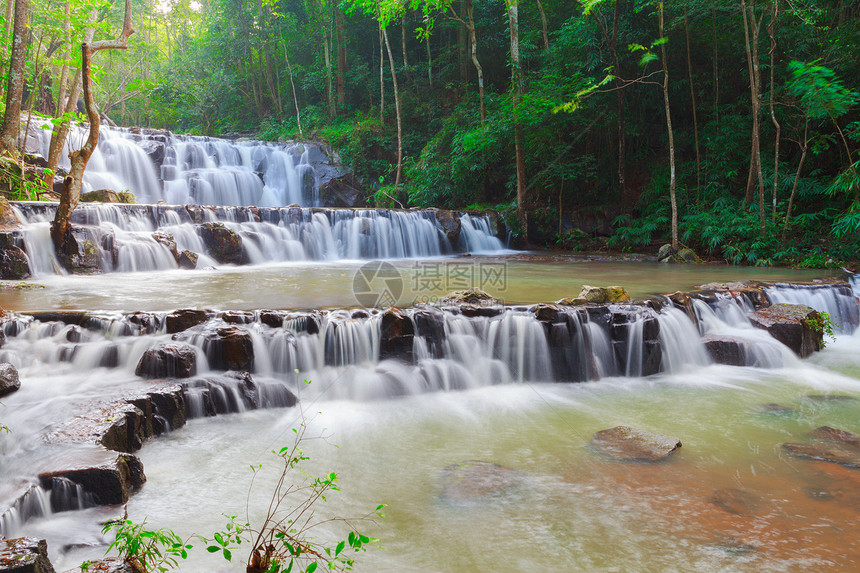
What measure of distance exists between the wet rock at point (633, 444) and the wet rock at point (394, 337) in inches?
90.8

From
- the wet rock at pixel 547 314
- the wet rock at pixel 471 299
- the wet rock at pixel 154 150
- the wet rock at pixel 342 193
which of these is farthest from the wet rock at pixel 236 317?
the wet rock at pixel 342 193

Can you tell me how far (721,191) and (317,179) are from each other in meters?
15.0

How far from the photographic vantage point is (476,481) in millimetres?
3553

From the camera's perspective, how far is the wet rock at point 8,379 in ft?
13.8

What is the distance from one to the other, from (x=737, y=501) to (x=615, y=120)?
46.3ft

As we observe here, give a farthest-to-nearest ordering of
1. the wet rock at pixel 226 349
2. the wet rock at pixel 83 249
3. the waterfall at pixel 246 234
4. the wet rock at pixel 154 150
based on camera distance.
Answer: the wet rock at pixel 154 150 < the waterfall at pixel 246 234 < the wet rock at pixel 83 249 < the wet rock at pixel 226 349

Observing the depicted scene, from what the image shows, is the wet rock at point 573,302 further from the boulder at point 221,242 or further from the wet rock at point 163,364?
the boulder at point 221,242

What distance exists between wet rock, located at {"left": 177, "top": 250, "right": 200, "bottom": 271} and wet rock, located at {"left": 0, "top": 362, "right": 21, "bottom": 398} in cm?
611

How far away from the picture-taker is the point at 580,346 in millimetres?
6098

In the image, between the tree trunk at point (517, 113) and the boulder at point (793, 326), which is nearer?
the boulder at point (793, 326)

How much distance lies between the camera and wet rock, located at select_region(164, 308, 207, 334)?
17.4 ft

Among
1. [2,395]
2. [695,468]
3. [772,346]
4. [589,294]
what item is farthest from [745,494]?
[2,395]

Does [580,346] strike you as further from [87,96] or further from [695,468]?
[87,96]

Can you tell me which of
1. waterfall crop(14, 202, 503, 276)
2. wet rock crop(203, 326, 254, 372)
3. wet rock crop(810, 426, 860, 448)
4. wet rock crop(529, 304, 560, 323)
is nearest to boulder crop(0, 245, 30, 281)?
waterfall crop(14, 202, 503, 276)
